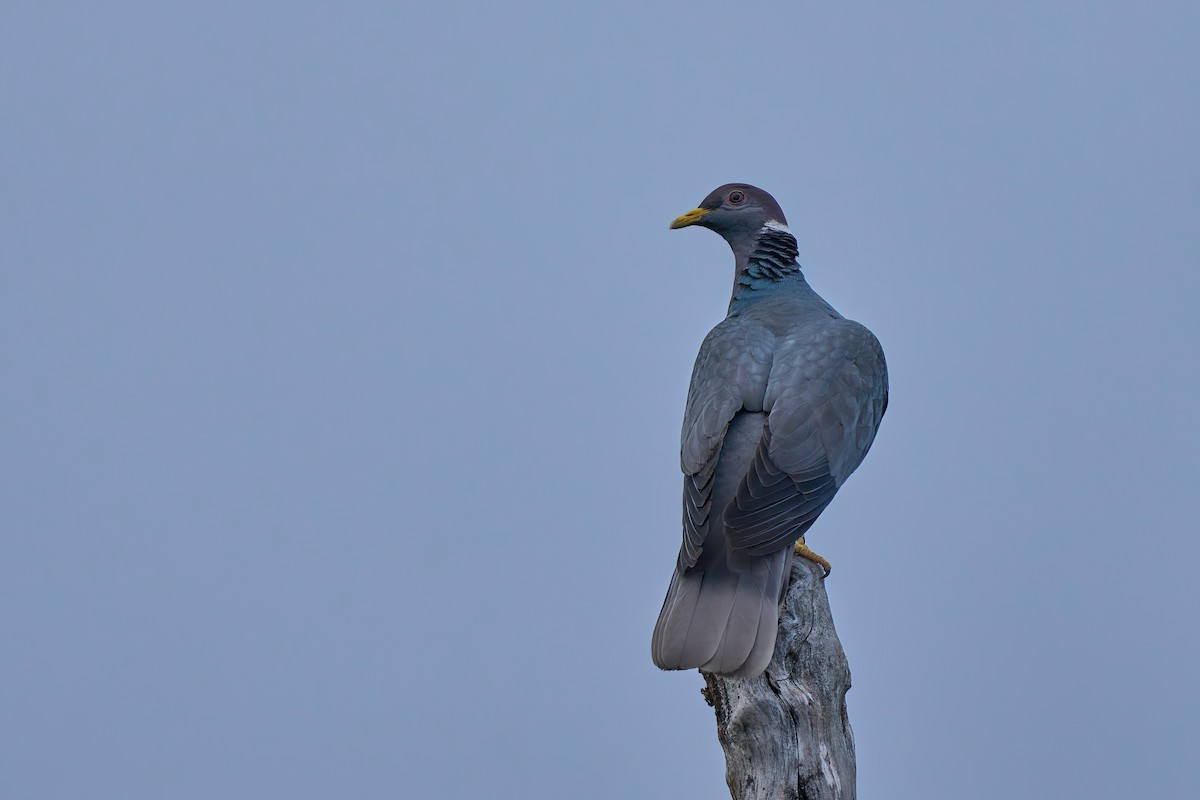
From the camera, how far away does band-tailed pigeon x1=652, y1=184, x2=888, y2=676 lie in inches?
131

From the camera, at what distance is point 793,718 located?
11.2ft

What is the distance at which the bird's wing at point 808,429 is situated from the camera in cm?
346

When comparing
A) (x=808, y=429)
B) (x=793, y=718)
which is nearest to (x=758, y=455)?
(x=808, y=429)

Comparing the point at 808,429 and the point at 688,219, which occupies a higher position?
the point at 688,219

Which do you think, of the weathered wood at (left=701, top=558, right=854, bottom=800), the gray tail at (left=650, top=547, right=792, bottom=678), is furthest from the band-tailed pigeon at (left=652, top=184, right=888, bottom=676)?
the weathered wood at (left=701, top=558, right=854, bottom=800)

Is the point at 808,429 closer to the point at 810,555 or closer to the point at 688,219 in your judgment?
the point at 810,555

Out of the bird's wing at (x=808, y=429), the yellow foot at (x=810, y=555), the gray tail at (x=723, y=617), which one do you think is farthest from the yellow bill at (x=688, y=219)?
the gray tail at (x=723, y=617)

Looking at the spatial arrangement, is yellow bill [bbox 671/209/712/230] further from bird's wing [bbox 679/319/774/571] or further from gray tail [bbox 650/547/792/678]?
gray tail [bbox 650/547/792/678]

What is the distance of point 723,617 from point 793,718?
36cm

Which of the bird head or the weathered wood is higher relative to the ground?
the bird head

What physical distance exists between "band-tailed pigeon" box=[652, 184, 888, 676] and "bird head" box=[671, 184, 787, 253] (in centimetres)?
35

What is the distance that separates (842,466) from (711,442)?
0.41 m

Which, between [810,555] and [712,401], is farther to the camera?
[810,555]

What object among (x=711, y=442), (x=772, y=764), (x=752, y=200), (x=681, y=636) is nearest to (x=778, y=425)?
(x=711, y=442)
